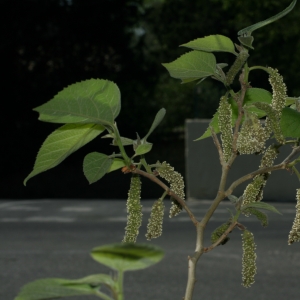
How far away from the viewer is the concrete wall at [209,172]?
44.4 feet

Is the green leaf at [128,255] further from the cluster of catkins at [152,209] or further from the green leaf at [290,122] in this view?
the green leaf at [290,122]

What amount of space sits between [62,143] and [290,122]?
0.33 metres

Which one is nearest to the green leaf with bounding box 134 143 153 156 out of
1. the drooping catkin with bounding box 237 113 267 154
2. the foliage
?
the foliage

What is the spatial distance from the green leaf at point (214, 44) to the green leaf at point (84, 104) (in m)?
0.14

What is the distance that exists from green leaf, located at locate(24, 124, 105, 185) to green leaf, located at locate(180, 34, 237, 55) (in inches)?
6.8

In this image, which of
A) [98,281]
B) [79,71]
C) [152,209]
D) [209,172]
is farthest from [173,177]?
[79,71]

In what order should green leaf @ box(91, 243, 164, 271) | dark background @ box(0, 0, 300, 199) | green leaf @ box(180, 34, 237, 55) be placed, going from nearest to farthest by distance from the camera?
green leaf @ box(91, 243, 164, 271), green leaf @ box(180, 34, 237, 55), dark background @ box(0, 0, 300, 199)

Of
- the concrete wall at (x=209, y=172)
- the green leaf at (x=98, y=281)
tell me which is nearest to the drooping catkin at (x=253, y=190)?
the green leaf at (x=98, y=281)

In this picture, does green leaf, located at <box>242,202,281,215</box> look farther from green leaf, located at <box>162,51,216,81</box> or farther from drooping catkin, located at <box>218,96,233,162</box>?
green leaf, located at <box>162,51,216,81</box>

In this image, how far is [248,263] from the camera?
2.79 ft

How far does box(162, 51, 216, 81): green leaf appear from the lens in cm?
91

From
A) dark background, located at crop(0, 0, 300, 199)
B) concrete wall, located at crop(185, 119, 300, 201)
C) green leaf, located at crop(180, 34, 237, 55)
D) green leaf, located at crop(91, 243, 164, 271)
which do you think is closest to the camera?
green leaf, located at crop(91, 243, 164, 271)

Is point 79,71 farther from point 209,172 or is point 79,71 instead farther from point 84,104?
point 84,104

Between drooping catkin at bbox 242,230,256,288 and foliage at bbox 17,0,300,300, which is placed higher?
foliage at bbox 17,0,300,300
